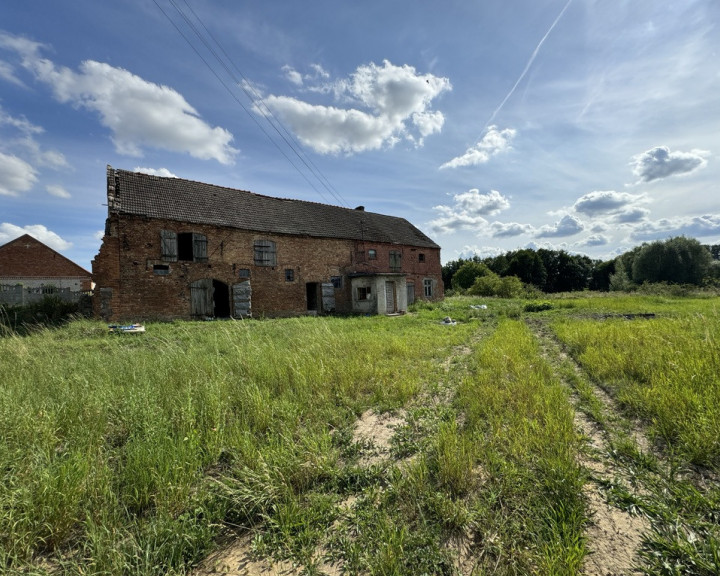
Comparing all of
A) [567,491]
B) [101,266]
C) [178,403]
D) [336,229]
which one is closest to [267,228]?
[336,229]

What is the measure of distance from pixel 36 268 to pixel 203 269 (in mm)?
27154

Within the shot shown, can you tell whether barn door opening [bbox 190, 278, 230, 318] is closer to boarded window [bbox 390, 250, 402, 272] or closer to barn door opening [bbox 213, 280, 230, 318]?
barn door opening [bbox 213, 280, 230, 318]

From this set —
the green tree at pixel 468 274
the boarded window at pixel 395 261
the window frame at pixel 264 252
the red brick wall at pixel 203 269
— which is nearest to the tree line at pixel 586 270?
the green tree at pixel 468 274

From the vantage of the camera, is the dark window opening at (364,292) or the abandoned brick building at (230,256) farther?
the dark window opening at (364,292)

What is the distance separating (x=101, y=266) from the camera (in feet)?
45.7

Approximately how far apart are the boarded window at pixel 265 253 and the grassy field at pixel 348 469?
13235 mm

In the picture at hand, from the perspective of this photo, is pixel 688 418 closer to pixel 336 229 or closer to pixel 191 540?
pixel 191 540

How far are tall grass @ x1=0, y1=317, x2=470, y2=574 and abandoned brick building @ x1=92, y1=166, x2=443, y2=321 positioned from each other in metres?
10.3

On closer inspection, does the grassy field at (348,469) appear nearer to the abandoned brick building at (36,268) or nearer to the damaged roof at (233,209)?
the damaged roof at (233,209)

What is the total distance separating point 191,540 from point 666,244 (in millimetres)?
58039

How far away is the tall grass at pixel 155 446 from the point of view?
6.54 ft

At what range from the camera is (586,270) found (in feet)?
195

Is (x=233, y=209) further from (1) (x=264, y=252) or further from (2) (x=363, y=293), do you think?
(2) (x=363, y=293)

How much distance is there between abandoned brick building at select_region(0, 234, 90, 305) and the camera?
28.2 metres
